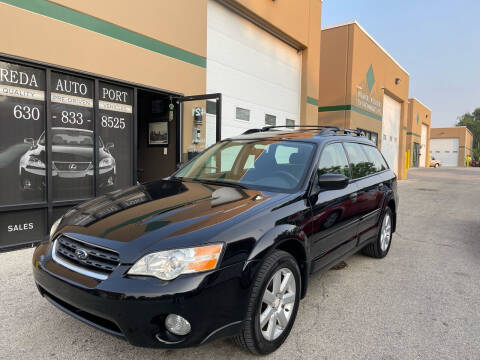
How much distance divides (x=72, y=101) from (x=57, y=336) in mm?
4135

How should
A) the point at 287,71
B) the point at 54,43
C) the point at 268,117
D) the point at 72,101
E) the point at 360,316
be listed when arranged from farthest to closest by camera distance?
1. the point at 287,71
2. the point at 268,117
3. the point at 72,101
4. the point at 54,43
5. the point at 360,316

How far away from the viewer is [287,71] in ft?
40.2

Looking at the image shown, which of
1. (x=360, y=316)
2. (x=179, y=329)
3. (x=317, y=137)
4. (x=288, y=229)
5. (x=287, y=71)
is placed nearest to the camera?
(x=179, y=329)

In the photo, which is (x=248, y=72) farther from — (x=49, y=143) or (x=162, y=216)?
(x=162, y=216)

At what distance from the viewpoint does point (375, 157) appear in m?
4.99

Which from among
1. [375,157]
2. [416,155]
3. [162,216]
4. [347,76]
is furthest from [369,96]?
[416,155]

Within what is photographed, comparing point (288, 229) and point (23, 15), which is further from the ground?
point (23, 15)

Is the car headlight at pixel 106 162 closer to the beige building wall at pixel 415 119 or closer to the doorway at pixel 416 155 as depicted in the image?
the beige building wall at pixel 415 119

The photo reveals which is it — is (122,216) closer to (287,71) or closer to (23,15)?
(23,15)

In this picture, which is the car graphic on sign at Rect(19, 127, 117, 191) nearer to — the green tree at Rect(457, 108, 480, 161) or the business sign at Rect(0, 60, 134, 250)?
the business sign at Rect(0, 60, 134, 250)

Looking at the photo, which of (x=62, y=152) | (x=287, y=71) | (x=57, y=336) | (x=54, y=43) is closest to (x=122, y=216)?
(x=57, y=336)

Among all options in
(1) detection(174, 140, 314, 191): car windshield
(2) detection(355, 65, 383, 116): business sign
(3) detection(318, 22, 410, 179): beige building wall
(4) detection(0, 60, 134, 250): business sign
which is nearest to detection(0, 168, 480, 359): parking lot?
(4) detection(0, 60, 134, 250): business sign

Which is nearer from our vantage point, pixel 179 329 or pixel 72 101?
pixel 179 329

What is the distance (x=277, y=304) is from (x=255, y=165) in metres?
1.40
